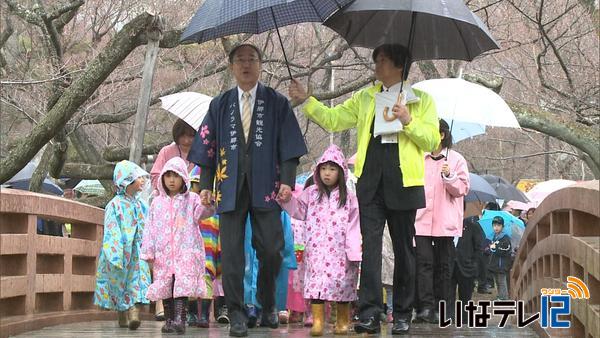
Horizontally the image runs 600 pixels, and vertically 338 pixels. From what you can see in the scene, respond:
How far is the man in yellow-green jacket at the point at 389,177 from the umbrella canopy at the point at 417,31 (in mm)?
421

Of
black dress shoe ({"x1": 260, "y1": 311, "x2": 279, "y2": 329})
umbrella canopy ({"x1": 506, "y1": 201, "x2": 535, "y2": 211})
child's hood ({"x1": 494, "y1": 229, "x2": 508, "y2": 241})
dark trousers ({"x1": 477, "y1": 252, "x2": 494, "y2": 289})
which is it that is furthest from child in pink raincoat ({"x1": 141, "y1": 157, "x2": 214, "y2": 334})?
umbrella canopy ({"x1": 506, "y1": 201, "x2": 535, "y2": 211})

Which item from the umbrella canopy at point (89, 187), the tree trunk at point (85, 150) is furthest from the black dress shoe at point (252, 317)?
the umbrella canopy at point (89, 187)

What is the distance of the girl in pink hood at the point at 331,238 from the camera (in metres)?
7.13

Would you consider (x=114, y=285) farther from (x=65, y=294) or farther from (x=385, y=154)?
(x=385, y=154)

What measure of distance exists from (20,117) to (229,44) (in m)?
6.26

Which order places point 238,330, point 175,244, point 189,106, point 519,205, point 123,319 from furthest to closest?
point 519,205 < point 189,106 < point 123,319 < point 175,244 < point 238,330

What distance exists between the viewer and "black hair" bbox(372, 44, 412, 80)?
22.9 ft

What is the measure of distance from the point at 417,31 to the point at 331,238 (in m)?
1.68

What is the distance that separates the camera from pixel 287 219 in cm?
896

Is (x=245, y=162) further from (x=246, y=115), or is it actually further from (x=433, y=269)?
(x=433, y=269)

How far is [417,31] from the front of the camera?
7.61 metres

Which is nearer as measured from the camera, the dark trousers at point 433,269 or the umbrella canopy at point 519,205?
the dark trousers at point 433,269

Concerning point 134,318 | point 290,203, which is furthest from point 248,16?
point 134,318

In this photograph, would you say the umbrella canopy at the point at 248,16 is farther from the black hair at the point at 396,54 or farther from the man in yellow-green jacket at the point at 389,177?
the man in yellow-green jacket at the point at 389,177
